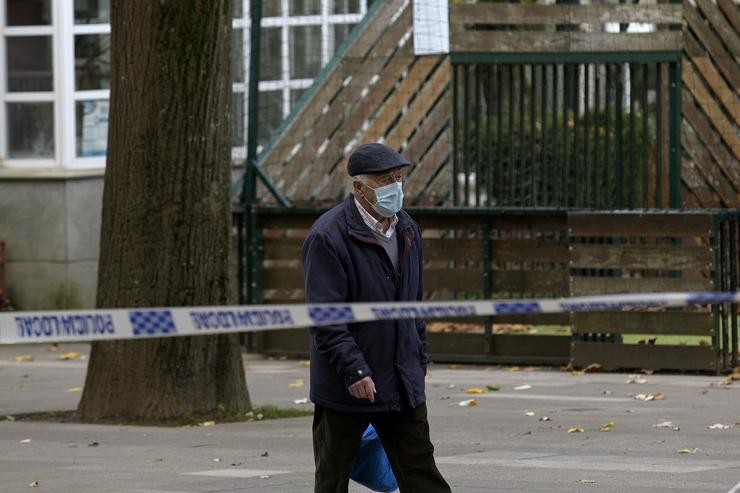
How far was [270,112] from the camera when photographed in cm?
2095

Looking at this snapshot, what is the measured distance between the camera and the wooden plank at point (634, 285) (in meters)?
13.4

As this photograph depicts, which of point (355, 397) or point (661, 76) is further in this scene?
point (661, 76)

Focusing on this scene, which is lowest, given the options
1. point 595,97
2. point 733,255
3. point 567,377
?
point 567,377

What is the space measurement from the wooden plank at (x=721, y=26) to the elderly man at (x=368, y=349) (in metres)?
8.28

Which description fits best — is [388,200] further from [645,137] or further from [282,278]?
[282,278]

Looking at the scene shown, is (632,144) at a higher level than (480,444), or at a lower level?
higher

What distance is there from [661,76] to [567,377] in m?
2.76

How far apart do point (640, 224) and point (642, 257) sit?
0.87 ft

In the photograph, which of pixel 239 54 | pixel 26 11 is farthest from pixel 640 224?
pixel 26 11

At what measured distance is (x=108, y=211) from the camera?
36.6ft

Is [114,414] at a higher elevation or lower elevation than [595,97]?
lower

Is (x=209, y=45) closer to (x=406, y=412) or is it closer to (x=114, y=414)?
(x=114, y=414)

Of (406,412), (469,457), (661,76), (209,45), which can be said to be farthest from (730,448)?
(661,76)

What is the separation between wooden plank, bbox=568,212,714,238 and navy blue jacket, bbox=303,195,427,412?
6777 millimetres
